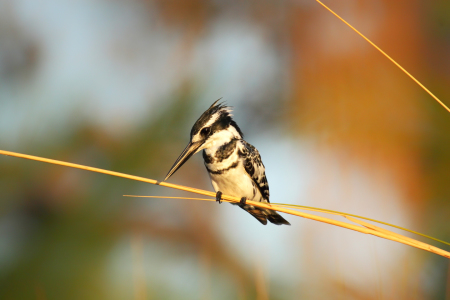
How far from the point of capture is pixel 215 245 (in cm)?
377

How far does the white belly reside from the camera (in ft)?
7.91

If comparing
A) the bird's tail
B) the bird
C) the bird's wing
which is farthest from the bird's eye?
the bird's tail

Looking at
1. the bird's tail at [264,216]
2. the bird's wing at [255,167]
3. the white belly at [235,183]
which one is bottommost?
the bird's tail at [264,216]

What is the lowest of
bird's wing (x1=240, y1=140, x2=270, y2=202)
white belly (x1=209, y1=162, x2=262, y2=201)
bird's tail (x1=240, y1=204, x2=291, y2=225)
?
bird's tail (x1=240, y1=204, x2=291, y2=225)

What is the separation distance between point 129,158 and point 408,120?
3.03 metres

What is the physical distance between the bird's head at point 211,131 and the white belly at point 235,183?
0.20 m

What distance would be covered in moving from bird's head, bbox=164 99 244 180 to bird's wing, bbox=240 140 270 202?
114 millimetres

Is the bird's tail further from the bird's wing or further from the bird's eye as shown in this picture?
the bird's eye

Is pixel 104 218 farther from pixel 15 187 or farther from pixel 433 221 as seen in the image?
pixel 433 221

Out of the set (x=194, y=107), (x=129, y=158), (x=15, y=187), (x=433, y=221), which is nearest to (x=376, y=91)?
(x=433, y=221)

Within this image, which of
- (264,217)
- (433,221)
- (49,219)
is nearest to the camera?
(264,217)

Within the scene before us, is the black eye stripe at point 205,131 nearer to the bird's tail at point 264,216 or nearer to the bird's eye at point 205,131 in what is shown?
the bird's eye at point 205,131

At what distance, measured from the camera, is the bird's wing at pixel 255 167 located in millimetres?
2461

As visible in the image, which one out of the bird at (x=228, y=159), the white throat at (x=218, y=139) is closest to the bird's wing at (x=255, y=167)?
the bird at (x=228, y=159)
